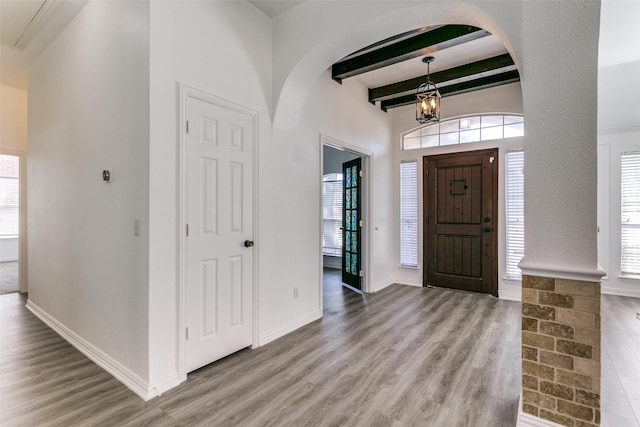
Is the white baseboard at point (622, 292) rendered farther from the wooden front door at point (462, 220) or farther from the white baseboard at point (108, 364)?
the white baseboard at point (108, 364)

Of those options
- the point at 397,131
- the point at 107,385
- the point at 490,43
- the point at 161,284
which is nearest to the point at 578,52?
the point at 490,43

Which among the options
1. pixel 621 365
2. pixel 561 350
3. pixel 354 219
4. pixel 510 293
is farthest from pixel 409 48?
pixel 510 293

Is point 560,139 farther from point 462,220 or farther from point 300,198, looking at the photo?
point 462,220

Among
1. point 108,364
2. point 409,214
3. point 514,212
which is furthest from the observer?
point 409,214

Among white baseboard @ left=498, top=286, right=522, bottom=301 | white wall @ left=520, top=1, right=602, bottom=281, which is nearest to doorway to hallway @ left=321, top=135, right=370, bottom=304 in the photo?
white baseboard @ left=498, top=286, right=522, bottom=301

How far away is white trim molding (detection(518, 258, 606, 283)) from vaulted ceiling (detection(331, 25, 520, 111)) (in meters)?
2.44

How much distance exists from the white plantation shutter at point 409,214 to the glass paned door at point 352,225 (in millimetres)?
964

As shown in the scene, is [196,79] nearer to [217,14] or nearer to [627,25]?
[217,14]

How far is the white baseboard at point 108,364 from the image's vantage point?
2133 mm

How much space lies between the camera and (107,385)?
7.43 feet

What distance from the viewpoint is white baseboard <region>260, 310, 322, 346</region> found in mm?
2998

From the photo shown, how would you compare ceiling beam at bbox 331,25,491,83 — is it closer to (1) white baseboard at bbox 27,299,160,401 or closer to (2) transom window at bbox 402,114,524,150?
(2) transom window at bbox 402,114,524,150

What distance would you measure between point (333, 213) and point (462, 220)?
291 cm

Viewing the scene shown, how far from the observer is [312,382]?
231 centimetres
